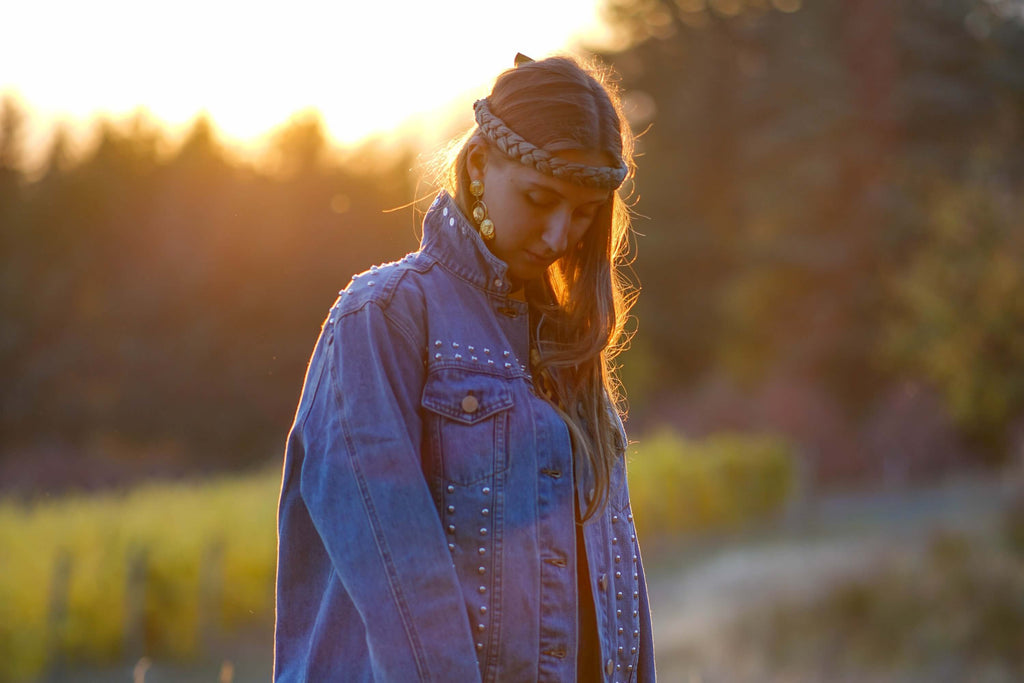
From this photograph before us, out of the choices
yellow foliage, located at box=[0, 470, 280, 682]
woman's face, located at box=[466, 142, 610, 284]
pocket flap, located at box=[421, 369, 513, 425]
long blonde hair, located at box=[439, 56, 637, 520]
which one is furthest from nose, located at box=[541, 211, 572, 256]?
yellow foliage, located at box=[0, 470, 280, 682]

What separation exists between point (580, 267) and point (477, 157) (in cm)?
29

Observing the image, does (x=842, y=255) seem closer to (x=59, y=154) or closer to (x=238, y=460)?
(x=238, y=460)

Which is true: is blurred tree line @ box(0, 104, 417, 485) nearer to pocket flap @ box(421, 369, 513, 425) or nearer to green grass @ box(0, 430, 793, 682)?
green grass @ box(0, 430, 793, 682)

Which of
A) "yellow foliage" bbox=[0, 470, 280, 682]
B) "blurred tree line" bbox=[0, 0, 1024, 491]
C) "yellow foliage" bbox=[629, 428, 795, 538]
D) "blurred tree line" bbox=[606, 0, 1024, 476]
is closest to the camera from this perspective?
"yellow foliage" bbox=[0, 470, 280, 682]

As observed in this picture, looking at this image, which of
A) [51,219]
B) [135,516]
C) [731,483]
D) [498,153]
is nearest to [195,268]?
[51,219]

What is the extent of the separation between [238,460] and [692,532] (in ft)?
36.1

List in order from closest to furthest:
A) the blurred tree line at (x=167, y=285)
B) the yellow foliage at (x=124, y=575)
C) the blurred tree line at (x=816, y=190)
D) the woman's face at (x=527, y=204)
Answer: the woman's face at (x=527, y=204) → the yellow foliage at (x=124, y=575) → the blurred tree line at (x=167, y=285) → the blurred tree line at (x=816, y=190)

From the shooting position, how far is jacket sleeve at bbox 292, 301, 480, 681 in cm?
150

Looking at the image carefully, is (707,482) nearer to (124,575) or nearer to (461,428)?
(124,575)

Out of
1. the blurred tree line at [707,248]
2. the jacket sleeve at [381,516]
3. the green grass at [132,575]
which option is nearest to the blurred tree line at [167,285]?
the blurred tree line at [707,248]

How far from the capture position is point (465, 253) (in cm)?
180

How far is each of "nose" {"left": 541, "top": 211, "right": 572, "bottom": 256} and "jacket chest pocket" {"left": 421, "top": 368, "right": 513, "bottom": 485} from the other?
257 mm

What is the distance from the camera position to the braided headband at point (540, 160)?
5.71 ft

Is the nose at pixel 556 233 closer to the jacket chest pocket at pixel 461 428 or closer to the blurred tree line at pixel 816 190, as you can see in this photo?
the jacket chest pocket at pixel 461 428
